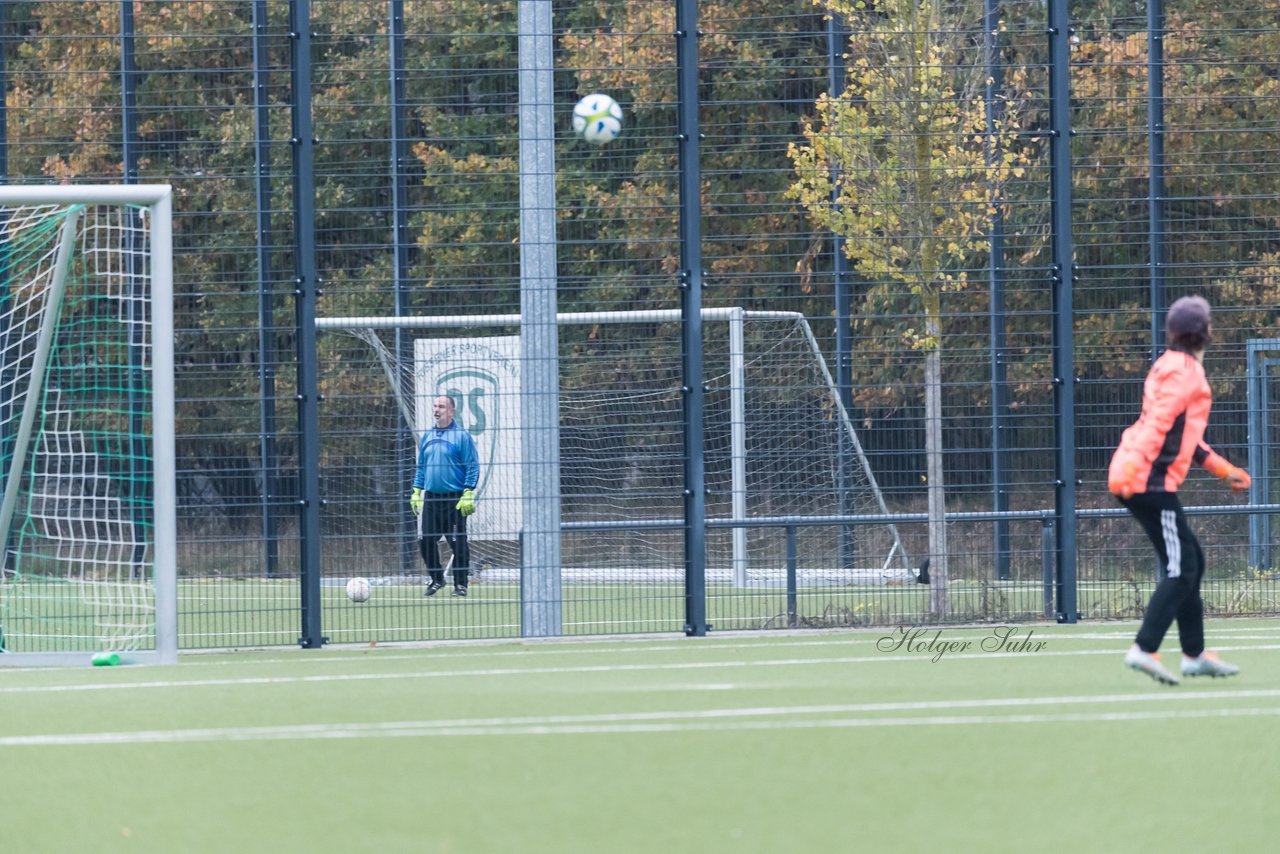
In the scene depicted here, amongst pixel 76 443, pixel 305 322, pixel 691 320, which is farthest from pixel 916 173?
pixel 76 443

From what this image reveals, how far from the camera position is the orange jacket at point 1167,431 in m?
7.61

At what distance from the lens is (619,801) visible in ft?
17.6

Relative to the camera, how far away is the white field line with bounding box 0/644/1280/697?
8562 mm

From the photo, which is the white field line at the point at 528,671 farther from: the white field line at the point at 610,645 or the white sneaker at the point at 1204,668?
the white sneaker at the point at 1204,668

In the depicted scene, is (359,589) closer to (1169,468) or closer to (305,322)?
(305,322)

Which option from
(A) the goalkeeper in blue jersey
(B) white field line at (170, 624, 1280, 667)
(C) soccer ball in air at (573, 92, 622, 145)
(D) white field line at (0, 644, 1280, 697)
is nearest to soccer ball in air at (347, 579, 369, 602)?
(A) the goalkeeper in blue jersey

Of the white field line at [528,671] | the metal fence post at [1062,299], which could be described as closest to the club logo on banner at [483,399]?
the white field line at [528,671]

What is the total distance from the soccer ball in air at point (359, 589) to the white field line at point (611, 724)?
17.0ft

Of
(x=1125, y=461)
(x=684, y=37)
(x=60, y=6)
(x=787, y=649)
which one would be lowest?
(x=787, y=649)

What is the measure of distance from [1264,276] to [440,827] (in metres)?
11.5

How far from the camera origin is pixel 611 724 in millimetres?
6891

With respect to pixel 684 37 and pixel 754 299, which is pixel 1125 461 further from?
pixel 754 299

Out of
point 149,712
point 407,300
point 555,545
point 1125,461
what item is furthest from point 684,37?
point 407,300

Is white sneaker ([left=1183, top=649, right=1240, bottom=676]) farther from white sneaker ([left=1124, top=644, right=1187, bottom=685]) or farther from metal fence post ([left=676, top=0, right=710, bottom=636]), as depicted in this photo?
metal fence post ([left=676, top=0, right=710, bottom=636])
